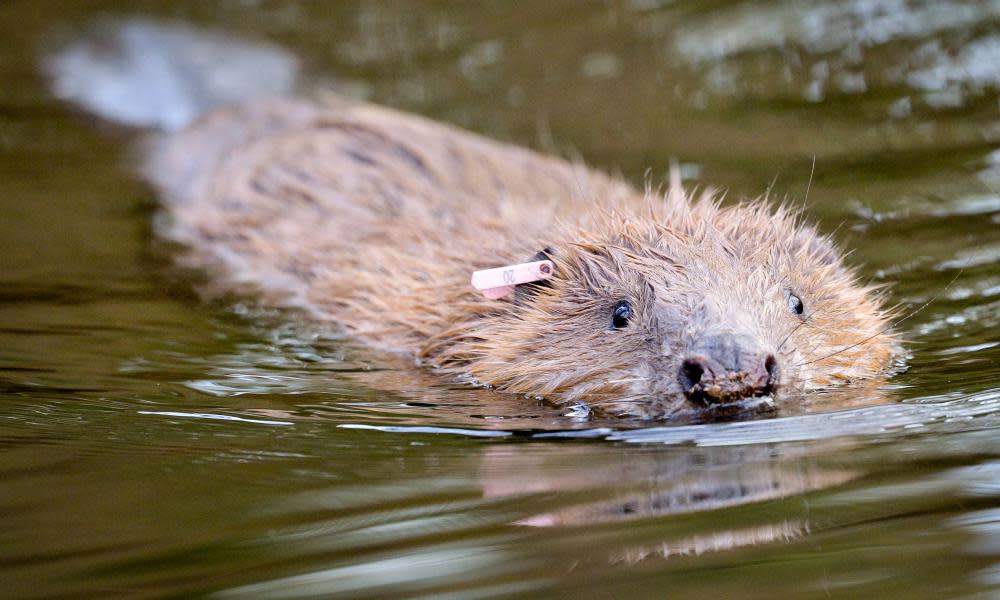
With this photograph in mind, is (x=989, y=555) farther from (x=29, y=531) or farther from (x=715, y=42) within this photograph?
(x=715, y=42)

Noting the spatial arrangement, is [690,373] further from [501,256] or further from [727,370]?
[501,256]

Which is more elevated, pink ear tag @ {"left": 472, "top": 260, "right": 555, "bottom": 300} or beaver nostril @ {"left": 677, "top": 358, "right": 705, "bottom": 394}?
pink ear tag @ {"left": 472, "top": 260, "right": 555, "bottom": 300}

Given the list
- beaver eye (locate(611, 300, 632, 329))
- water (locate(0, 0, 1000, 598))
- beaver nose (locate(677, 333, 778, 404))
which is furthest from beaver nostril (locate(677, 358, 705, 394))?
beaver eye (locate(611, 300, 632, 329))

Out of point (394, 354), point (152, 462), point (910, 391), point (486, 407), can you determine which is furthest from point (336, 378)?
point (910, 391)

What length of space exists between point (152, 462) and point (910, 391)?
2250 mm

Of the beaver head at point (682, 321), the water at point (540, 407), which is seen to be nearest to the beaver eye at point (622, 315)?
the beaver head at point (682, 321)

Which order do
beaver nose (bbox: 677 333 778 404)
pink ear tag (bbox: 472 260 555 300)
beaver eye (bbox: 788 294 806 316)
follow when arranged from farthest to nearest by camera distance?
pink ear tag (bbox: 472 260 555 300)
beaver eye (bbox: 788 294 806 316)
beaver nose (bbox: 677 333 778 404)

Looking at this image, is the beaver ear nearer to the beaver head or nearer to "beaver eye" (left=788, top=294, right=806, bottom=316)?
the beaver head

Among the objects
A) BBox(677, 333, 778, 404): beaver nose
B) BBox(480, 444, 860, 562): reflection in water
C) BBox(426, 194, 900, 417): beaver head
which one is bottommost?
BBox(480, 444, 860, 562): reflection in water

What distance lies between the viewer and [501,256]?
197 inches

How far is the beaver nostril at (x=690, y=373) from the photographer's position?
12.3 ft

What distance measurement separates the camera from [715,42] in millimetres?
9047

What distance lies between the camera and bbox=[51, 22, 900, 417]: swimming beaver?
4.04m

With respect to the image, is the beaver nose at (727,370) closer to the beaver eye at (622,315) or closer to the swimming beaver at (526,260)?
the swimming beaver at (526,260)
